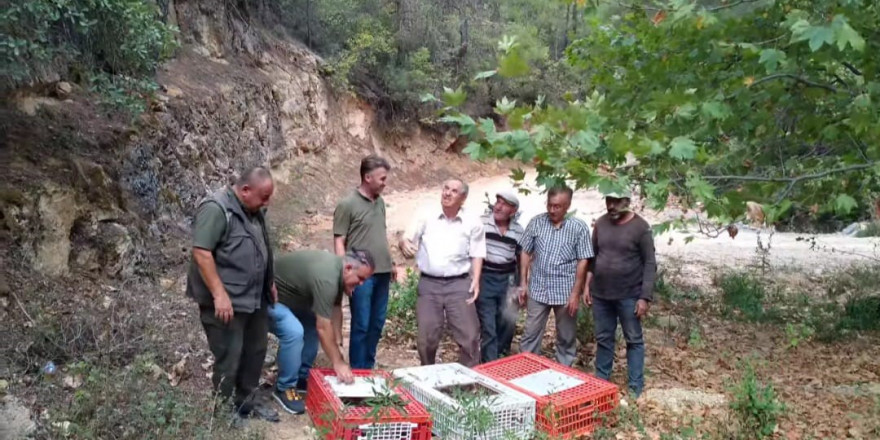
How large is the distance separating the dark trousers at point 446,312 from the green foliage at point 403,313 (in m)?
1.66

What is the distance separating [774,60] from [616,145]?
80cm

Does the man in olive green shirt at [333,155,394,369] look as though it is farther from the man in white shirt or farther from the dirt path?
the dirt path

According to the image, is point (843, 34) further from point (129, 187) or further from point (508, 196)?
point (129, 187)

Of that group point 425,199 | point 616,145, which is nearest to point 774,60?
point 616,145

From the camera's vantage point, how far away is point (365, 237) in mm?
5379

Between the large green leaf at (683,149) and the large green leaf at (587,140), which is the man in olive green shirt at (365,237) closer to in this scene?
the large green leaf at (587,140)

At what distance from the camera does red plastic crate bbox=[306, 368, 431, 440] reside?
3877 mm

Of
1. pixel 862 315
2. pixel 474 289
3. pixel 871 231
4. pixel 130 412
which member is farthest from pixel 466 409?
pixel 871 231

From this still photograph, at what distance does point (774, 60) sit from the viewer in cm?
302

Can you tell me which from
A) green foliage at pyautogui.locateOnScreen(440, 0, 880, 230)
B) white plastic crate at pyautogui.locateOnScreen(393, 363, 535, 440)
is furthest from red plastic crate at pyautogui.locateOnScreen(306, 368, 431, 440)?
green foliage at pyautogui.locateOnScreen(440, 0, 880, 230)

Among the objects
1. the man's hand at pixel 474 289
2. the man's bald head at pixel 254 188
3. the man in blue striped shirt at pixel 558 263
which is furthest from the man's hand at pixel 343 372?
the man in blue striped shirt at pixel 558 263

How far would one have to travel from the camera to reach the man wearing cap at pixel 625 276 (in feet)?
17.5

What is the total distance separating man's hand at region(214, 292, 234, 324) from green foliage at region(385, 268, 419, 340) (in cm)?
302

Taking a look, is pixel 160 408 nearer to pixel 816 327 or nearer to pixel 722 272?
pixel 816 327
